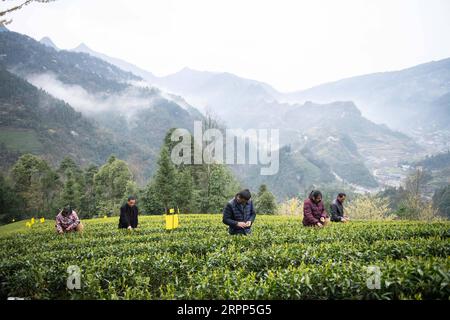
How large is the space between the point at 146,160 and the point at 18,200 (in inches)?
5414

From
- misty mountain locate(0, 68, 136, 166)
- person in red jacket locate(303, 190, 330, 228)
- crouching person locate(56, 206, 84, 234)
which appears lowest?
crouching person locate(56, 206, 84, 234)

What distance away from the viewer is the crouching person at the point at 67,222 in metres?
13.1

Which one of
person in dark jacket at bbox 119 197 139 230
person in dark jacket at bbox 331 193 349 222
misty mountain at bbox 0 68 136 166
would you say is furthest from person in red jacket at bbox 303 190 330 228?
misty mountain at bbox 0 68 136 166

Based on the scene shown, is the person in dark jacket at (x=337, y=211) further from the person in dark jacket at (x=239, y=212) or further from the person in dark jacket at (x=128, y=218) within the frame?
the person in dark jacket at (x=128, y=218)

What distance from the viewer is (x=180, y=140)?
51.9m

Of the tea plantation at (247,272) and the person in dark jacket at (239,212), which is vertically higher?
the person in dark jacket at (239,212)

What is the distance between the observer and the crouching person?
13.1 meters

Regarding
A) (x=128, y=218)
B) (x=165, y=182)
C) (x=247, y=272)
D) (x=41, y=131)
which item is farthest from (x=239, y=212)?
(x=41, y=131)

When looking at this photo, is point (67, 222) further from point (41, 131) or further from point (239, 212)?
point (41, 131)

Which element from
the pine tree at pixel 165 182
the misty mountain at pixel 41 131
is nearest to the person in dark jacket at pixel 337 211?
the pine tree at pixel 165 182

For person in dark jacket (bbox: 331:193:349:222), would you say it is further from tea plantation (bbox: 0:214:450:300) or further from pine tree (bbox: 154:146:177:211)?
Answer: pine tree (bbox: 154:146:177:211)
